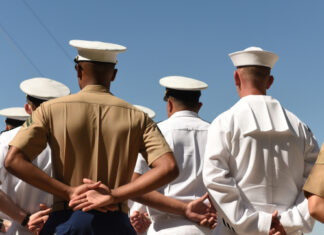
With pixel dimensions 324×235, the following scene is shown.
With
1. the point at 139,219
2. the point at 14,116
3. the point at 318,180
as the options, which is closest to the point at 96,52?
the point at 318,180

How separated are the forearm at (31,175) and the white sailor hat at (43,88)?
2.07 meters

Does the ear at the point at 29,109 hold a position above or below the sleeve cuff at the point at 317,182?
below

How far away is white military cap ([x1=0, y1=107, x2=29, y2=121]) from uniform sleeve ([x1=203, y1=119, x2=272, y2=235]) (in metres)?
3.54

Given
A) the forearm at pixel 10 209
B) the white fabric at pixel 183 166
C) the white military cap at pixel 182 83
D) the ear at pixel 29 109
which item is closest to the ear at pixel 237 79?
the white fabric at pixel 183 166

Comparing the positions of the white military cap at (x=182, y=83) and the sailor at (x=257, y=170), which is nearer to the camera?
the sailor at (x=257, y=170)

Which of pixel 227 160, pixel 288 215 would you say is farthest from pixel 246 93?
pixel 288 215

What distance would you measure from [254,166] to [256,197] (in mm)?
253

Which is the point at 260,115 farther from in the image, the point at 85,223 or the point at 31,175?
the point at 31,175

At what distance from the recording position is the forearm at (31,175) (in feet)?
15.3

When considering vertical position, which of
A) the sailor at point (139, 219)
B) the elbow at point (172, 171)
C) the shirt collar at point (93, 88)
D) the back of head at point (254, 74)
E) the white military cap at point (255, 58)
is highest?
the white military cap at point (255, 58)

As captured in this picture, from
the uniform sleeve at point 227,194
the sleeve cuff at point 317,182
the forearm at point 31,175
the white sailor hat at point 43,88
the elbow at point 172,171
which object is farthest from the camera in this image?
the white sailor hat at point 43,88

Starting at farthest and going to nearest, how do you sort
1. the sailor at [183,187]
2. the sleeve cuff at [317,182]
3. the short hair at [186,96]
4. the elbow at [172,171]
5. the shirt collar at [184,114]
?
the short hair at [186,96]
the shirt collar at [184,114]
the sailor at [183,187]
the elbow at [172,171]
the sleeve cuff at [317,182]

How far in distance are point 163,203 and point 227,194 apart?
1031mm

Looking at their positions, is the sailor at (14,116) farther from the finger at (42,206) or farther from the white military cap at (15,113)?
the finger at (42,206)
